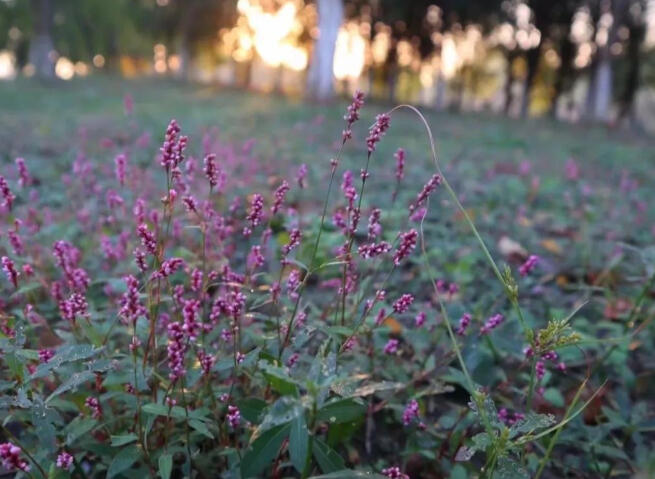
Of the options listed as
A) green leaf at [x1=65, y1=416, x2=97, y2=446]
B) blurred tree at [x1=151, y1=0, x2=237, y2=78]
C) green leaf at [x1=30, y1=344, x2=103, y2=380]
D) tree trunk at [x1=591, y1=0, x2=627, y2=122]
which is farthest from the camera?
blurred tree at [x1=151, y1=0, x2=237, y2=78]

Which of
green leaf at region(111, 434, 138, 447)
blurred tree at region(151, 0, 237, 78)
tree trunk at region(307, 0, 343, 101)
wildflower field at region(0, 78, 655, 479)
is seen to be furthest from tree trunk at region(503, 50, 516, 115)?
green leaf at region(111, 434, 138, 447)

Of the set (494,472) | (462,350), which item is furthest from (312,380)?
(462,350)

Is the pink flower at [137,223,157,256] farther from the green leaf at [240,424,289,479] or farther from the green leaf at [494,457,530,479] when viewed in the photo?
the green leaf at [494,457,530,479]

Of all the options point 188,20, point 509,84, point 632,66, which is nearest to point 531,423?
point 509,84

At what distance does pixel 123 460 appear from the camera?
1.69 meters

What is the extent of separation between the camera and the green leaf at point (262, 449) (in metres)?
1.49

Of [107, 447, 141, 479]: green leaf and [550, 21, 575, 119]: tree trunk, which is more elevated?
[550, 21, 575, 119]: tree trunk

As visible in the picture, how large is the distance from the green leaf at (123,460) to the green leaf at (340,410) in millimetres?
555

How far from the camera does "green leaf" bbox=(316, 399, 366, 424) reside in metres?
1.50

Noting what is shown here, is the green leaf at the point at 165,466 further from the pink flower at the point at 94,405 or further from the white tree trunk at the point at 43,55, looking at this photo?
the white tree trunk at the point at 43,55

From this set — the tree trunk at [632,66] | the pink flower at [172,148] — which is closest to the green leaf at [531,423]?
the pink flower at [172,148]

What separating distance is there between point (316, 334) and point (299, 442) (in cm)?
113

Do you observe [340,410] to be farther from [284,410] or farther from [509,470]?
[509,470]

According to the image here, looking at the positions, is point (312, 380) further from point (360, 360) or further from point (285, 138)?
point (285, 138)
